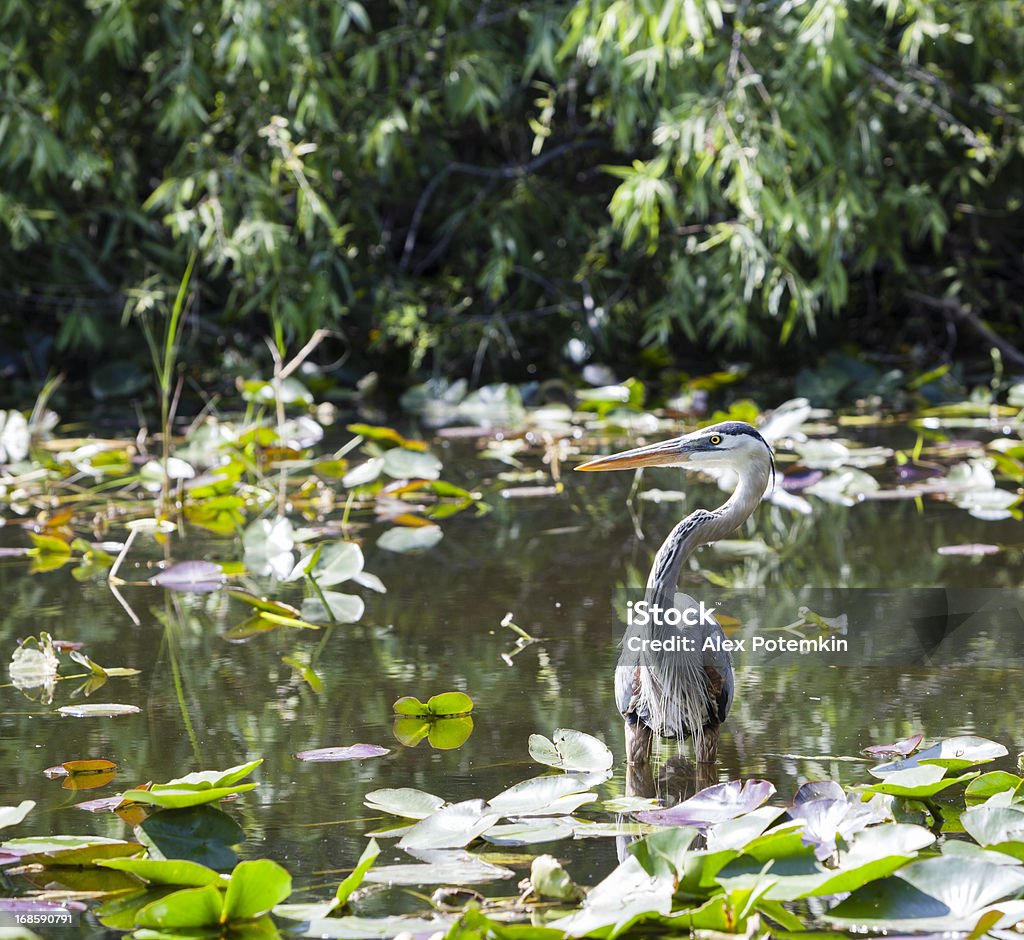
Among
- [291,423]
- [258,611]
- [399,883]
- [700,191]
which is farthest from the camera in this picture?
[700,191]

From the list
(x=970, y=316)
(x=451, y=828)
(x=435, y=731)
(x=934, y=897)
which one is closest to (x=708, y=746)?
(x=435, y=731)

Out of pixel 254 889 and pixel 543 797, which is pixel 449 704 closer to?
pixel 543 797

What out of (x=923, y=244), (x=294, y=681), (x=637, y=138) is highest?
(x=637, y=138)

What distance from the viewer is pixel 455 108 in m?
5.88

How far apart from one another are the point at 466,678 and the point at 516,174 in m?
4.24

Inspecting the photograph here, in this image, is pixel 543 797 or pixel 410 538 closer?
pixel 543 797

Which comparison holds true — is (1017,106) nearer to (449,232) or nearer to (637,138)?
(637,138)

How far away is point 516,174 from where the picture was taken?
6.53 m

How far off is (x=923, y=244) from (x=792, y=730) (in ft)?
17.7

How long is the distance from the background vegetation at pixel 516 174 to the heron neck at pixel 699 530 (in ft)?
9.05

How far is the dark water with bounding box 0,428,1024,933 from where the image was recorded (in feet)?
7.02

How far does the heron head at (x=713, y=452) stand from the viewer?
2434 mm

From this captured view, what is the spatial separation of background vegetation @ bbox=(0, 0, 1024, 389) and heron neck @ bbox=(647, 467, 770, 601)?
276cm

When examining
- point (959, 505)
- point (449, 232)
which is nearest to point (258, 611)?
point (959, 505)
